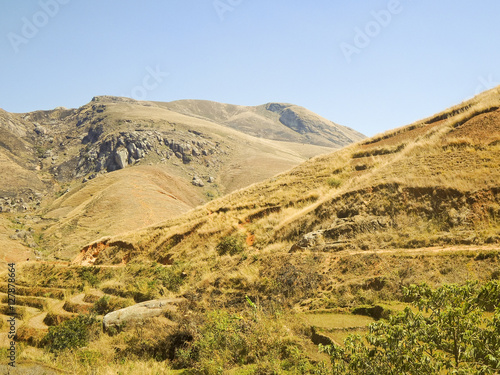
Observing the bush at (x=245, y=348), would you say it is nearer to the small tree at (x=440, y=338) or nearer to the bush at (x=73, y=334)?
the small tree at (x=440, y=338)

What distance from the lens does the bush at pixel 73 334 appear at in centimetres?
1121

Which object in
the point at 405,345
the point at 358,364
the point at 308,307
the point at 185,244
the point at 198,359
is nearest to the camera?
the point at 405,345

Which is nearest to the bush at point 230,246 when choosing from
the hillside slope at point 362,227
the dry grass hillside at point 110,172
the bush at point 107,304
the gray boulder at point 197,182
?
the hillside slope at point 362,227

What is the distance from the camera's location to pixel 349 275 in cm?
995

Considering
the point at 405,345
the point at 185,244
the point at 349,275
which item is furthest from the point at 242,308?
the point at 185,244

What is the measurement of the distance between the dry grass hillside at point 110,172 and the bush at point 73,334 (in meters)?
31.3

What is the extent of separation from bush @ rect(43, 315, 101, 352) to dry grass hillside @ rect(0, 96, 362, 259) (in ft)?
103

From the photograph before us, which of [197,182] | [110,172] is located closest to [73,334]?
[197,182]

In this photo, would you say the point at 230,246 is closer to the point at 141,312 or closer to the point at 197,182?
the point at 141,312

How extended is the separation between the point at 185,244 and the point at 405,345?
17431 millimetres

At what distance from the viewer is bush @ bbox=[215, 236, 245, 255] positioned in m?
16.2

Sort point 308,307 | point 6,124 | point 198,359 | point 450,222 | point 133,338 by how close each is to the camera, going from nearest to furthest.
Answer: point 198,359, point 308,307, point 133,338, point 450,222, point 6,124

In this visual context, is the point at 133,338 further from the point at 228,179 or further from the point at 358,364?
the point at 228,179

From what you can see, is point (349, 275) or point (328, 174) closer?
point (349, 275)
